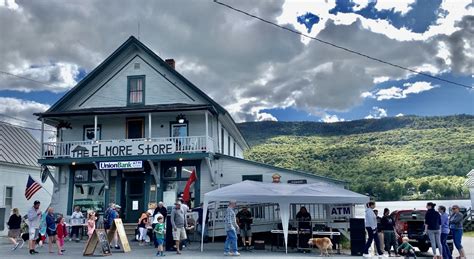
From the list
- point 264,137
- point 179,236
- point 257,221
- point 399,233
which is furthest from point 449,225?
point 264,137

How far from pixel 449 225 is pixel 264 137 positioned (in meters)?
61.6

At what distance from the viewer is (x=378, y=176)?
61.8 meters

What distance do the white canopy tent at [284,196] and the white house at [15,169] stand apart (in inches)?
677

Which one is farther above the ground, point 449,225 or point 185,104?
point 185,104

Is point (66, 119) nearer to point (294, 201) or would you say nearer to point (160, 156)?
point (160, 156)

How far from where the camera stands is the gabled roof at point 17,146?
29.5 m

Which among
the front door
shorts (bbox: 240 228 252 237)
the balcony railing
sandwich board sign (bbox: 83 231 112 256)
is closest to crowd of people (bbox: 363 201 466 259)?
shorts (bbox: 240 228 252 237)

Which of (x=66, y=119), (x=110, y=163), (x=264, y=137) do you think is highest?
(x=264, y=137)

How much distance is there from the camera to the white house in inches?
1123

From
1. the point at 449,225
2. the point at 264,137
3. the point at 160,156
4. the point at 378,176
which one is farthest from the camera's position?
the point at 264,137

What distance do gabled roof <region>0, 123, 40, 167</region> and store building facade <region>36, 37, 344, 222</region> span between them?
4.49m

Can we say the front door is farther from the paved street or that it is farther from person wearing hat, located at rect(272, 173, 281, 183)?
person wearing hat, located at rect(272, 173, 281, 183)

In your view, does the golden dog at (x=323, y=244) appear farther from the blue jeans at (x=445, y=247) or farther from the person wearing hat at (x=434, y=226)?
the blue jeans at (x=445, y=247)

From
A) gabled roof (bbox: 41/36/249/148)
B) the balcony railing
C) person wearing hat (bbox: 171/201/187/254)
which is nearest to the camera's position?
person wearing hat (bbox: 171/201/187/254)
